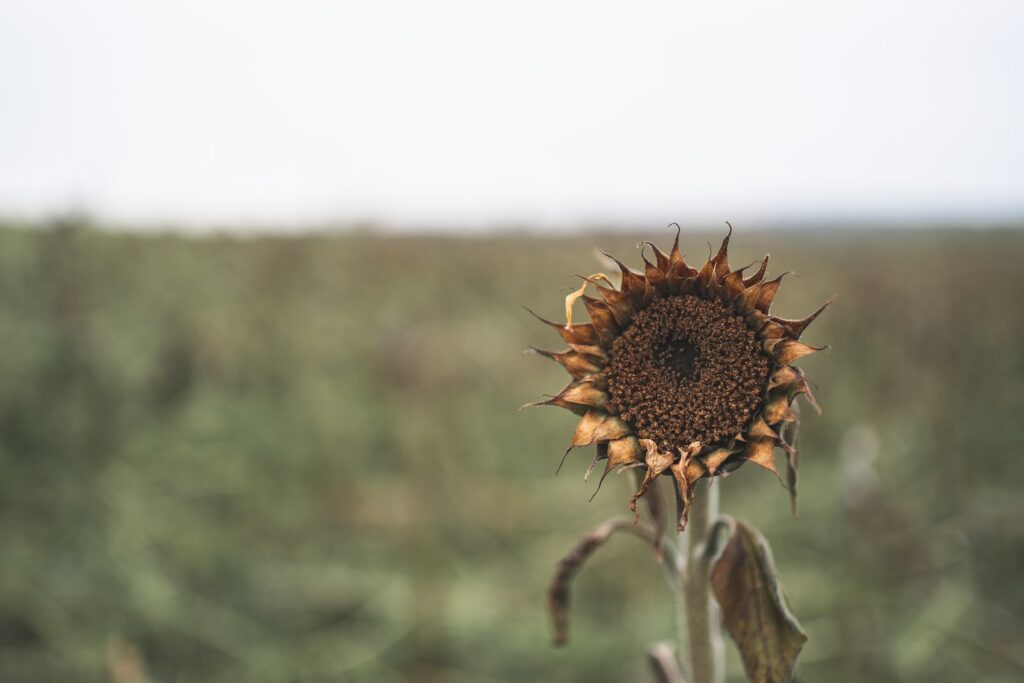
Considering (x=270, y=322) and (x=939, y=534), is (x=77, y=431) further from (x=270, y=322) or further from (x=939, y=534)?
(x=939, y=534)

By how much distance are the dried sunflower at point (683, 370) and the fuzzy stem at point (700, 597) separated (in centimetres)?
17

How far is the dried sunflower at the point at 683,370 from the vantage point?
3.67 ft

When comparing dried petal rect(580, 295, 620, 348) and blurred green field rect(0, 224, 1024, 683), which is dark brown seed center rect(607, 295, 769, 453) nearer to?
dried petal rect(580, 295, 620, 348)

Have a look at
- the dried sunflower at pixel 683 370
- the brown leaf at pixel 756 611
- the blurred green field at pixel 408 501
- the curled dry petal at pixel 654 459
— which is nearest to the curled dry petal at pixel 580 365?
the dried sunflower at pixel 683 370

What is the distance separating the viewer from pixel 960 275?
6898 millimetres

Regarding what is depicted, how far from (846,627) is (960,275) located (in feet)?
16.9

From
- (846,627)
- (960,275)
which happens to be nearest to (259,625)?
(846,627)

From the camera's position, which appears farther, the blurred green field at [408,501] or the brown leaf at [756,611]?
the blurred green field at [408,501]

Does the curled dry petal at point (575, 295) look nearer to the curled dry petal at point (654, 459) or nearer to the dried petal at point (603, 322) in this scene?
the dried petal at point (603, 322)

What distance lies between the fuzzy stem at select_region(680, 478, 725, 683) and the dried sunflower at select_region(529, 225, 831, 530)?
175 millimetres

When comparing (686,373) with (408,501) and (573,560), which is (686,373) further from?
(408,501)

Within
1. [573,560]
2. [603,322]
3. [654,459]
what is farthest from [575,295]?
[573,560]

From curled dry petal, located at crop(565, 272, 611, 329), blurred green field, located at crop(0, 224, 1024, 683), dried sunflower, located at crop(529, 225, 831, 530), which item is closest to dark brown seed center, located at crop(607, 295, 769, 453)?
dried sunflower, located at crop(529, 225, 831, 530)

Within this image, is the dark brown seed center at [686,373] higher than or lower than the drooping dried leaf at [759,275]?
lower
